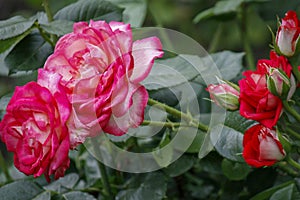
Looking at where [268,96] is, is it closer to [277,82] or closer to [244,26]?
[277,82]

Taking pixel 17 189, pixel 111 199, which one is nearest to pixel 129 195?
pixel 111 199

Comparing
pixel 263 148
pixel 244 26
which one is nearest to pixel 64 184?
pixel 263 148

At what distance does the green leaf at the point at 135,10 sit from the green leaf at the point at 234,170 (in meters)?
0.27

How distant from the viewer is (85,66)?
49 cm

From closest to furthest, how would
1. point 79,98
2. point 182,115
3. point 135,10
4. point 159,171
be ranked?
point 79,98, point 182,115, point 159,171, point 135,10

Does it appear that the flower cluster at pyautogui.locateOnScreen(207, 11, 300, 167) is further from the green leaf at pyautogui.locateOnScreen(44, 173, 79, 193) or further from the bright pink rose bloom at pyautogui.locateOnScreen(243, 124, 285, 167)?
the green leaf at pyautogui.locateOnScreen(44, 173, 79, 193)

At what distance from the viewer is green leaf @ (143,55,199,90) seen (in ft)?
1.99

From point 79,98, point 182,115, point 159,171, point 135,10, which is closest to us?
point 79,98

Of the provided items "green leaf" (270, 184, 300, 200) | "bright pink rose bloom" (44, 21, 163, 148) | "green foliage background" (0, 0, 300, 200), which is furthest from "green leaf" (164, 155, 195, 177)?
"bright pink rose bloom" (44, 21, 163, 148)

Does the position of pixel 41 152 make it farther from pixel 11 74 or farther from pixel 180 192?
pixel 180 192

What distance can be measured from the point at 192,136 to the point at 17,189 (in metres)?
0.20

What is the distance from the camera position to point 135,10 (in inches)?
35.3

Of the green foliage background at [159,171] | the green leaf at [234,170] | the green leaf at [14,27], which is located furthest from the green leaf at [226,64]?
the green leaf at [14,27]

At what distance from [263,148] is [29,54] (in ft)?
0.93
